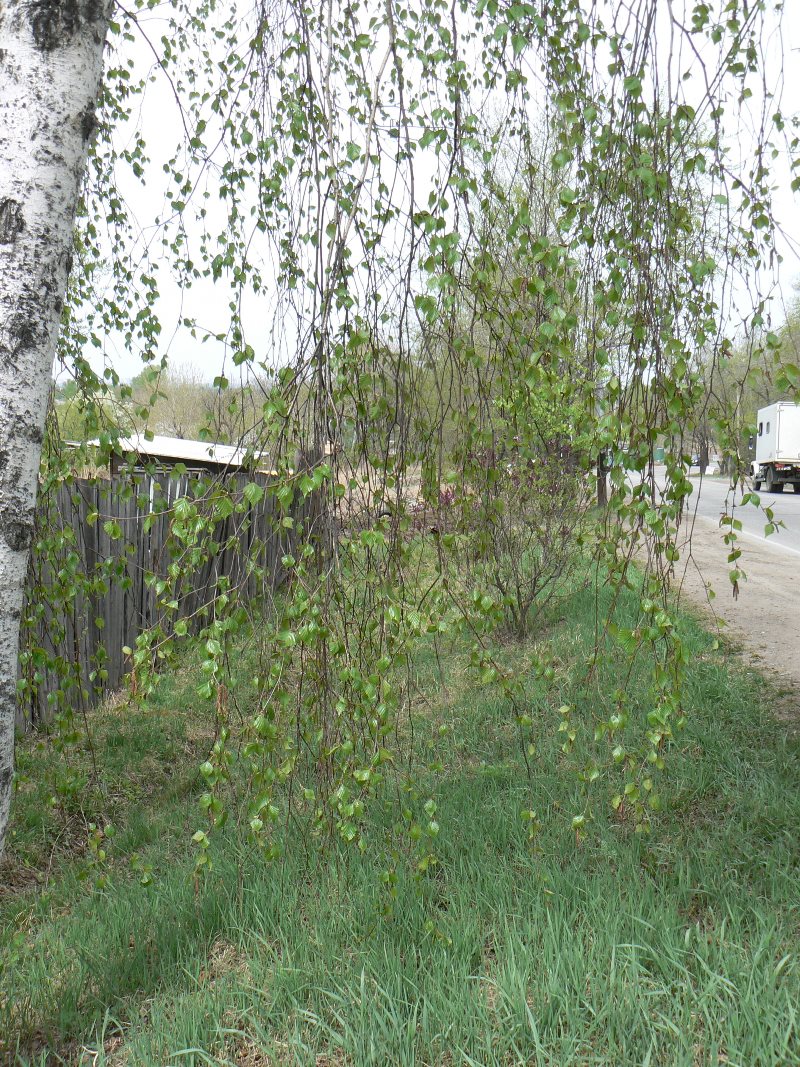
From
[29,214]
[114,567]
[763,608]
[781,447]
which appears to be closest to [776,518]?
[781,447]

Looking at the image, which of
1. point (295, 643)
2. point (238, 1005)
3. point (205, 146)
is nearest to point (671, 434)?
point (295, 643)

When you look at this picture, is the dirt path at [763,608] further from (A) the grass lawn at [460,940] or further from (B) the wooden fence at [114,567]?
(B) the wooden fence at [114,567]

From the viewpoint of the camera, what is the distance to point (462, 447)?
2.48m

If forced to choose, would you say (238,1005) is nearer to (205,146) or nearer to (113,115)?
(205,146)

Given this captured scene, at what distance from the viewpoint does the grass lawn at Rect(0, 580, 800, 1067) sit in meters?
2.11

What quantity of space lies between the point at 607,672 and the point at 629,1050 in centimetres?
312

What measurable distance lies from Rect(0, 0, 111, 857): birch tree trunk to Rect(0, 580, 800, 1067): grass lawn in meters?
0.65

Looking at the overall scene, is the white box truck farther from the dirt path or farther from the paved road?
the dirt path

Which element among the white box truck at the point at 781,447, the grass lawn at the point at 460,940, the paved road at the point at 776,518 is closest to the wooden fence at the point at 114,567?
the grass lawn at the point at 460,940

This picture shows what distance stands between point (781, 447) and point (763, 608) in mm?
20761

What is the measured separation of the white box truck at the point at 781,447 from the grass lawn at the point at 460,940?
23.9m

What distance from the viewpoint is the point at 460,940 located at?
2.49 metres

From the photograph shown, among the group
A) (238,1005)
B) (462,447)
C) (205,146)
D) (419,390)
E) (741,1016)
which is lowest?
(238,1005)

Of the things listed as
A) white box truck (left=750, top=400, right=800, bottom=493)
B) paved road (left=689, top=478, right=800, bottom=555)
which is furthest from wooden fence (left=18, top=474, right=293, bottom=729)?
white box truck (left=750, top=400, right=800, bottom=493)
